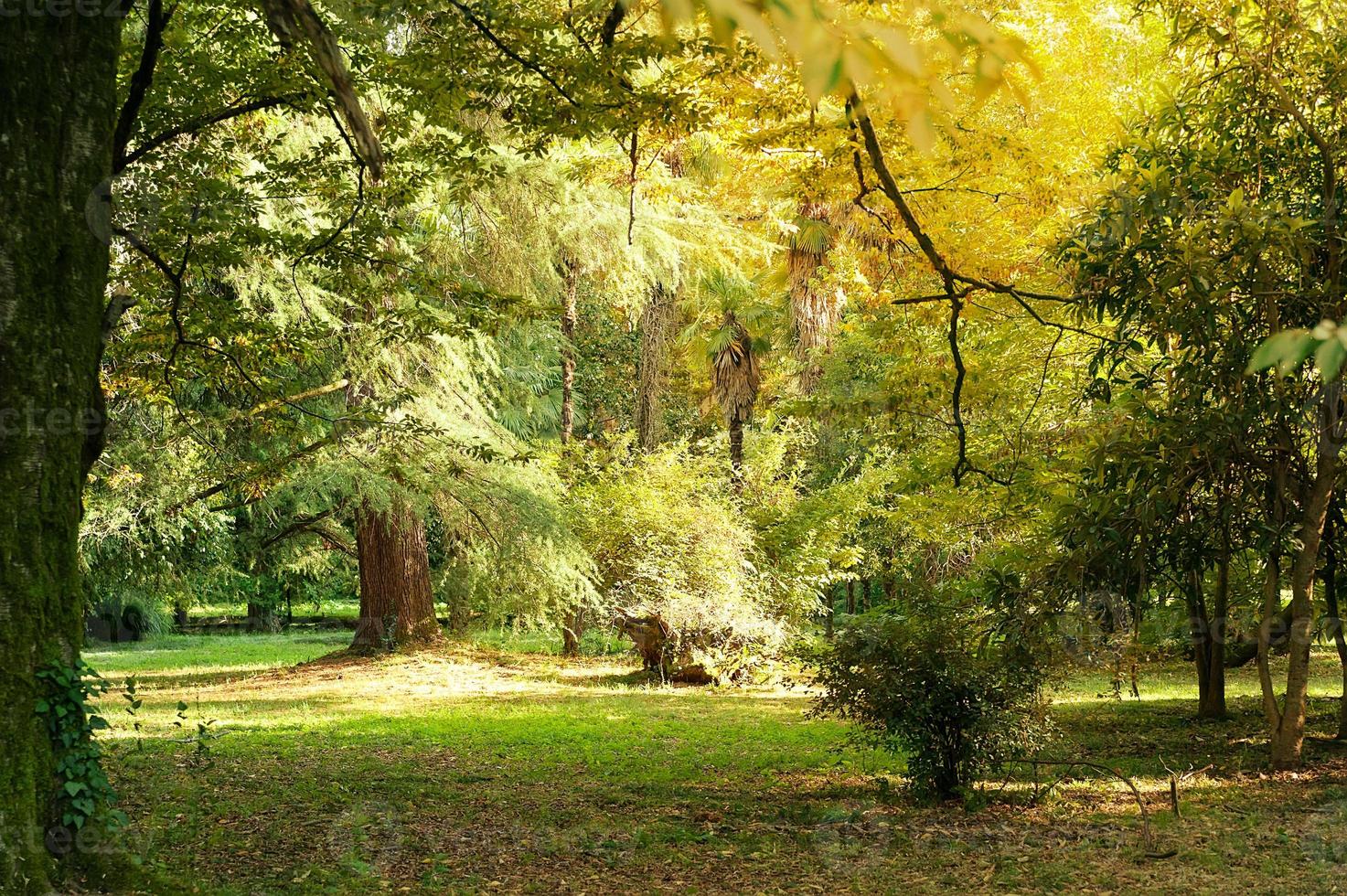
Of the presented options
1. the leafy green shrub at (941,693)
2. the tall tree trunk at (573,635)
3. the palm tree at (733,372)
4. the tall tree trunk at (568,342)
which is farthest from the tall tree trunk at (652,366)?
the leafy green shrub at (941,693)

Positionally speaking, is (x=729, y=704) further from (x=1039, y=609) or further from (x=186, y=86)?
(x=186, y=86)

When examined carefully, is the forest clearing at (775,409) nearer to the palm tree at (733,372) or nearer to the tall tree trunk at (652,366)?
the tall tree trunk at (652,366)

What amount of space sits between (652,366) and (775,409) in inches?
432

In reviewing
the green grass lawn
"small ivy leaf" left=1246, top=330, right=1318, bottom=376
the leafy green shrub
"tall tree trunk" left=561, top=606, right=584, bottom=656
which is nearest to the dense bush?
the green grass lawn

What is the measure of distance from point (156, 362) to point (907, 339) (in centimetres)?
664

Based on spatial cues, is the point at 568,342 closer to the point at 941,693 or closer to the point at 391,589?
the point at 391,589

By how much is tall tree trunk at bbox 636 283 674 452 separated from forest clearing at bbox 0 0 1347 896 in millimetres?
6096

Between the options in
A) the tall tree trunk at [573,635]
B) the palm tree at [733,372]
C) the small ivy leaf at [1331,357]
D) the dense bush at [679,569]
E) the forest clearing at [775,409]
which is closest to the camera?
the small ivy leaf at [1331,357]

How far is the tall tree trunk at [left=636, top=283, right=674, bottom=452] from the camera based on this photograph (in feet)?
69.2

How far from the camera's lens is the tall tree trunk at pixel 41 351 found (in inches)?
164

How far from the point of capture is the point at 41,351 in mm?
4301

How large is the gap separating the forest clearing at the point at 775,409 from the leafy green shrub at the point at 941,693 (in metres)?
0.03

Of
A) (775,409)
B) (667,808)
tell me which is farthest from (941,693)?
(775,409)

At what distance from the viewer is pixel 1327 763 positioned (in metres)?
8.01
